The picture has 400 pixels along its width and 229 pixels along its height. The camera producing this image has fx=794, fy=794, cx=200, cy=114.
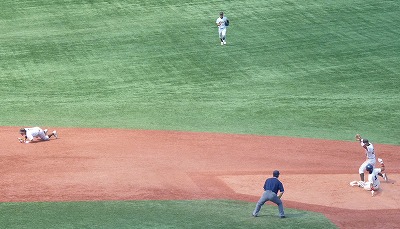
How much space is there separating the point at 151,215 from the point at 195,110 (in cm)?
1405

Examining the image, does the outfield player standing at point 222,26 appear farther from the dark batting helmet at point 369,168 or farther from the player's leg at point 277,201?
the player's leg at point 277,201

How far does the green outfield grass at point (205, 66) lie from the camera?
3412cm

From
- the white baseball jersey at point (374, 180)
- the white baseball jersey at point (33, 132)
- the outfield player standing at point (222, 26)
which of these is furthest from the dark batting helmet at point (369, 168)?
the outfield player standing at point (222, 26)

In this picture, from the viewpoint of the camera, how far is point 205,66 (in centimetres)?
4169

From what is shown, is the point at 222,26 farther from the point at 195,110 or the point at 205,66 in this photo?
the point at 195,110

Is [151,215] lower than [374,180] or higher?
lower

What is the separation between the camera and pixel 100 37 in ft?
151

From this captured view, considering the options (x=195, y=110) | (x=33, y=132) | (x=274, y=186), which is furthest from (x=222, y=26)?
(x=274, y=186)

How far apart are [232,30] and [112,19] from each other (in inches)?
297

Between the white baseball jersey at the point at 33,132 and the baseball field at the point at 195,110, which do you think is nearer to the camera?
the baseball field at the point at 195,110

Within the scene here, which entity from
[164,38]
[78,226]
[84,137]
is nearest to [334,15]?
[164,38]

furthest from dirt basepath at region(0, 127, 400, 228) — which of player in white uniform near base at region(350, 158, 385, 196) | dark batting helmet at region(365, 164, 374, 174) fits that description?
dark batting helmet at region(365, 164, 374, 174)

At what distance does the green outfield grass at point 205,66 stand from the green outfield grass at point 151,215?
984cm

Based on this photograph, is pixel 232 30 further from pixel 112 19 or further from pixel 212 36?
pixel 112 19
